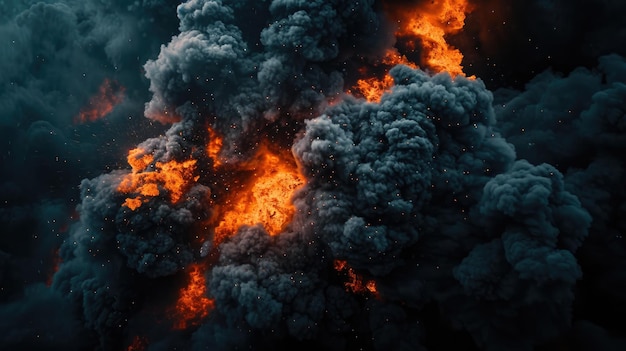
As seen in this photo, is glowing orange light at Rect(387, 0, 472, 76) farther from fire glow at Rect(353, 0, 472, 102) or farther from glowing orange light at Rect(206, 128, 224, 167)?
glowing orange light at Rect(206, 128, 224, 167)

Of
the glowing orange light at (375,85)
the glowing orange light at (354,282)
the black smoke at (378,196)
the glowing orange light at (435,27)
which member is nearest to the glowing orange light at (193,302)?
the black smoke at (378,196)

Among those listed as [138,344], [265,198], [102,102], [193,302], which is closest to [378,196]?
[265,198]

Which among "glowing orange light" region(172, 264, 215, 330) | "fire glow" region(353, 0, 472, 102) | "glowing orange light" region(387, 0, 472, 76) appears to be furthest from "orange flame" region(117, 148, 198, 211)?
"glowing orange light" region(387, 0, 472, 76)

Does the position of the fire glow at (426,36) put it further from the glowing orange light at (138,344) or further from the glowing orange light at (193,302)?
the glowing orange light at (138,344)

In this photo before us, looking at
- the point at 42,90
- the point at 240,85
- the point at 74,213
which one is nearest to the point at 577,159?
the point at 240,85

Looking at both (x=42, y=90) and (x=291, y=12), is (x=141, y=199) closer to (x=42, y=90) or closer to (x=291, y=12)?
(x=291, y=12)

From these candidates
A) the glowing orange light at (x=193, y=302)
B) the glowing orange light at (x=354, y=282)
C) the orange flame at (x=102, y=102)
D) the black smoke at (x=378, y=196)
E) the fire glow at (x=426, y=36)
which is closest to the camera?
the black smoke at (x=378, y=196)
